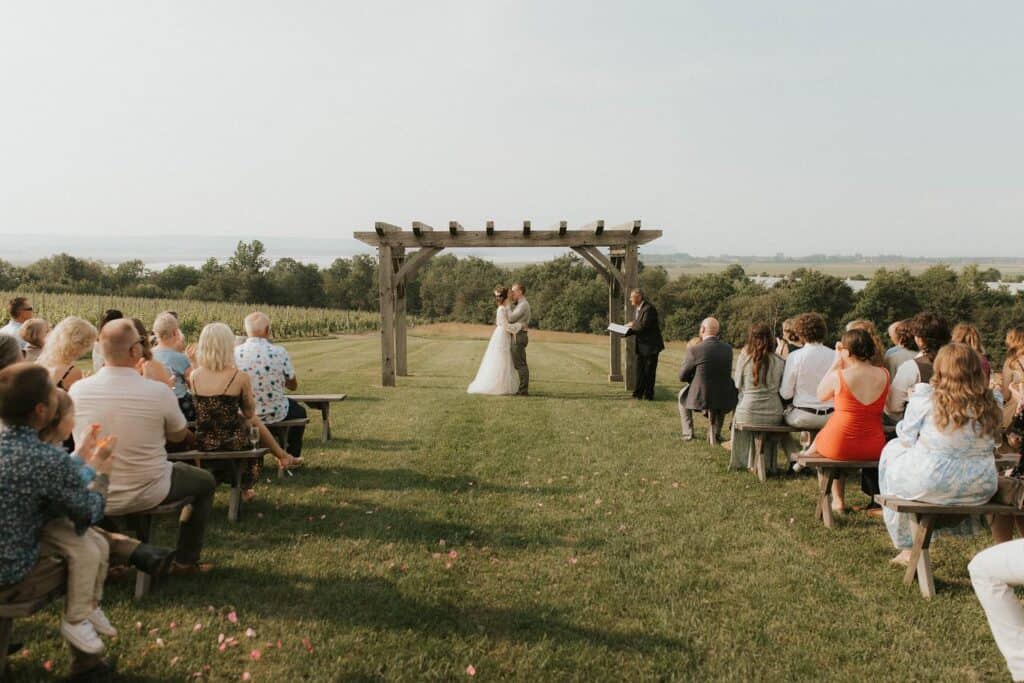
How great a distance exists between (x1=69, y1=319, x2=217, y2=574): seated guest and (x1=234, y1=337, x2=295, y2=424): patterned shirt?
257cm

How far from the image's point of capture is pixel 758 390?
7742 mm

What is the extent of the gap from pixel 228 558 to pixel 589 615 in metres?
2.57

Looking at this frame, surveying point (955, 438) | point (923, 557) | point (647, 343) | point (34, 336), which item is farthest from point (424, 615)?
point (647, 343)

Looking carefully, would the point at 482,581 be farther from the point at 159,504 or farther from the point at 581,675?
the point at 159,504

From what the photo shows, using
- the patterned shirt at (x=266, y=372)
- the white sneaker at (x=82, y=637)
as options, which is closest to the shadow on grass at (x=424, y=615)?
the white sneaker at (x=82, y=637)

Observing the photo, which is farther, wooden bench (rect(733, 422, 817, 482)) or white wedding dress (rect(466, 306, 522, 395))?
white wedding dress (rect(466, 306, 522, 395))

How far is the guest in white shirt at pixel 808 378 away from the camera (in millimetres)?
7406

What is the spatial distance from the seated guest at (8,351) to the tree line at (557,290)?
51.9 metres

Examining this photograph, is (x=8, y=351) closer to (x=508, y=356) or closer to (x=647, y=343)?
(x=508, y=356)

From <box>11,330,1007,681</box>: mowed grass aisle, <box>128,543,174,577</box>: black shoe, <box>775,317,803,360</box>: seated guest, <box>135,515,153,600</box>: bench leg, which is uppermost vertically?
<box>775,317,803,360</box>: seated guest

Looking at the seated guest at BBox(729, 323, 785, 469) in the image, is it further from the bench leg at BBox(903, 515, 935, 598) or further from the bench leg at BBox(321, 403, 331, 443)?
the bench leg at BBox(321, 403, 331, 443)

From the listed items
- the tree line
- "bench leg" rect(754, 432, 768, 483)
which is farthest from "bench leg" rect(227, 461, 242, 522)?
the tree line

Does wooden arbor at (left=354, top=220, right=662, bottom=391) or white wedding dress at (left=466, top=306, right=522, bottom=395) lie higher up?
wooden arbor at (left=354, top=220, right=662, bottom=391)

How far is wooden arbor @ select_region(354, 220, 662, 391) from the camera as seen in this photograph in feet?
46.4
